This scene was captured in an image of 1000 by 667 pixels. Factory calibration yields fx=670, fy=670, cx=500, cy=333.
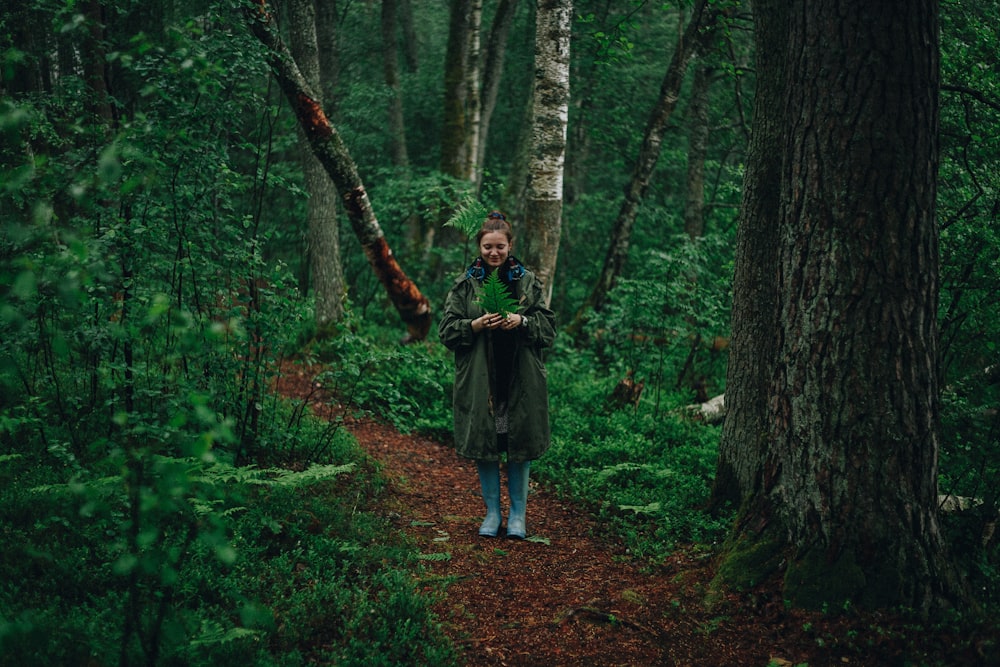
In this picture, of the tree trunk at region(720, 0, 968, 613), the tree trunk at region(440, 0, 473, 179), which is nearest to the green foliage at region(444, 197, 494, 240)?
the tree trunk at region(720, 0, 968, 613)

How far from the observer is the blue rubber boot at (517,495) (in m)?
5.38

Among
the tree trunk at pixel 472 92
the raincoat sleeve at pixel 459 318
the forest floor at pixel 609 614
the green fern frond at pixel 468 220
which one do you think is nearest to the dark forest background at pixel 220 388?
the forest floor at pixel 609 614

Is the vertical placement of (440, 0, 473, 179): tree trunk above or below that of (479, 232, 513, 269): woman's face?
above

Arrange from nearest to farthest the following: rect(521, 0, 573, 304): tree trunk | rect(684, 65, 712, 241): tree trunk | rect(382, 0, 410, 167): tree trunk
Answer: rect(521, 0, 573, 304): tree trunk → rect(684, 65, 712, 241): tree trunk → rect(382, 0, 410, 167): tree trunk

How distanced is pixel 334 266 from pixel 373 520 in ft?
22.9

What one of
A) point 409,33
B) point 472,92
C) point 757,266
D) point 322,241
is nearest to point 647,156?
point 472,92

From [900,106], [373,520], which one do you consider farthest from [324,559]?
[900,106]

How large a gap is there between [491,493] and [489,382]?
0.99 meters

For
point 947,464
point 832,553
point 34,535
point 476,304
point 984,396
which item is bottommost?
point 34,535

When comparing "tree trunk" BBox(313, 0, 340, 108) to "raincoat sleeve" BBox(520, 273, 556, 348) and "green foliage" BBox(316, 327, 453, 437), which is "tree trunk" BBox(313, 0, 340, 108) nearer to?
"green foliage" BBox(316, 327, 453, 437)

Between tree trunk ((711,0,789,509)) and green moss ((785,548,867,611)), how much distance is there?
110 cm

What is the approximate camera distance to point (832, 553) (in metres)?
3.66

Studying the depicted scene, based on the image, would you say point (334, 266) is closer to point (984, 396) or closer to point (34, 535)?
point (34, 535)

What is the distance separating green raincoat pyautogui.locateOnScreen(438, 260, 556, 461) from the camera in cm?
511
